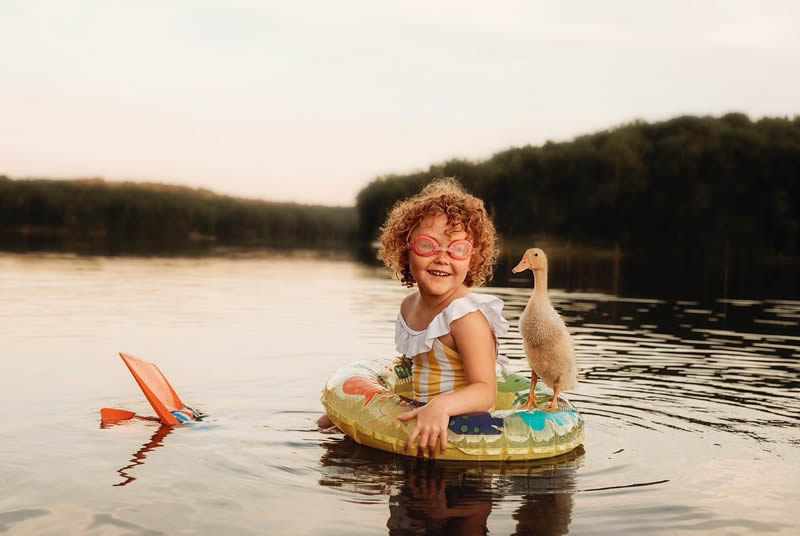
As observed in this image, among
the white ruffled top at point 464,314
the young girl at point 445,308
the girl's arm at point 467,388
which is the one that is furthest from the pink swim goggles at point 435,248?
the girl's arm at point 467,388

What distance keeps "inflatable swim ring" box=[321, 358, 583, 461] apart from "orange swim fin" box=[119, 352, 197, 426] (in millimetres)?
1193

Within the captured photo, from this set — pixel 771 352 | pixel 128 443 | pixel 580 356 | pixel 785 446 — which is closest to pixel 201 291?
pixel 580 356

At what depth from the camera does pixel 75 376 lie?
8953 mm

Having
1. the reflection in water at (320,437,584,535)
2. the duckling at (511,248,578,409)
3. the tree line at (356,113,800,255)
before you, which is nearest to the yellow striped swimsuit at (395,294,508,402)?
the reflection in water at (320,437,584,535)

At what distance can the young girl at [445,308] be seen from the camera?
5.62m

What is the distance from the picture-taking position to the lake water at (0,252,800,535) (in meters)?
4.73

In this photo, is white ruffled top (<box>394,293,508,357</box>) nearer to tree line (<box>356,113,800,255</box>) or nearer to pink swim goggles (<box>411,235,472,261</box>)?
pink swim goggles (<box>411,235,472,261</box>)

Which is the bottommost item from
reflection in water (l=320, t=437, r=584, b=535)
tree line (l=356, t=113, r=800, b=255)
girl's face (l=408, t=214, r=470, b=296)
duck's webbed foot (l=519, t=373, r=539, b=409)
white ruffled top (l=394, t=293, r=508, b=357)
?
reflection in water (l=320, t=437, r=584, b=535)

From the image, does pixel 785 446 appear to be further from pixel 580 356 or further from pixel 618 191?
pixel 618 191

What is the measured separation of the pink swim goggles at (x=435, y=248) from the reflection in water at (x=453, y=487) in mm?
1396

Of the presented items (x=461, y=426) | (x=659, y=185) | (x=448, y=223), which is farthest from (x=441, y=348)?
(x=659, y=185)

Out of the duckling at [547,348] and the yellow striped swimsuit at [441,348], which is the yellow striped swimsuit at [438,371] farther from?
the duckling at [547,348]

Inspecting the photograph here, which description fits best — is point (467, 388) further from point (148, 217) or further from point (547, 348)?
point (148, 217)

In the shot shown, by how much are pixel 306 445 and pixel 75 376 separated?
374 cm
